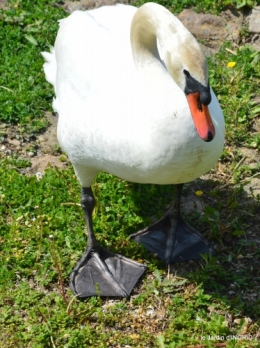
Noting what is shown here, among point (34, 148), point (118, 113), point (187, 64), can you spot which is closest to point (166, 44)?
point (187, 64)

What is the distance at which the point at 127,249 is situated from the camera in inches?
185

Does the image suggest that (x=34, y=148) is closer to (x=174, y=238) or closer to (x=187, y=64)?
(x=174, y=238)

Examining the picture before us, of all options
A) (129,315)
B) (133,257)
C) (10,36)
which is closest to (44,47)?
(10,36)

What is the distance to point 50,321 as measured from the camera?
4.06 metres

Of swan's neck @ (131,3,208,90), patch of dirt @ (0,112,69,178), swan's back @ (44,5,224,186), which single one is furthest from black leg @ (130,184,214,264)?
swan's neck @ (131,3,208,90)

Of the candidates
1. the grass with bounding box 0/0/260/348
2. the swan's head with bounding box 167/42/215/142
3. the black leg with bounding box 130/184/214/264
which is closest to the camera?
the swan's head with bounding box 167/42/215/142

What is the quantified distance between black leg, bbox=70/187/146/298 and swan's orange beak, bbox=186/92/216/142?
1.46 meters

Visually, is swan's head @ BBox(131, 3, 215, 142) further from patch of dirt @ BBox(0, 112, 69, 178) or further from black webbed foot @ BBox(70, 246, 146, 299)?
patch of dirt @ BBox(0, 112, 69, 178)

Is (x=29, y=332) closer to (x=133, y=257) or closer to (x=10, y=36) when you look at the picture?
(x=133, y=257)

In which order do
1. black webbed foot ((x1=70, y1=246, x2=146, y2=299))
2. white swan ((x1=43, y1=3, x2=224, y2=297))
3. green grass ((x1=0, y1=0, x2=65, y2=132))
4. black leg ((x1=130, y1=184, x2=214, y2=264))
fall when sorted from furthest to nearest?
green grass ((x1=0, y1=0, x2=65, y2=132)) → black leg ((x1=130, y1=184, x2=214, y2=264)) → black webbed foot ((x1=70, y1=246, x2=146, y2=299)) → white swan ((x1=43, y1=3, x2=224, y2=297))

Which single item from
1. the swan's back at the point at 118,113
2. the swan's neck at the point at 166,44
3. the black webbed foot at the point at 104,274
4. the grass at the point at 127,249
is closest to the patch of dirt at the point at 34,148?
the grass at the point at 127,249

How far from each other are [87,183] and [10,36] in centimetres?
256

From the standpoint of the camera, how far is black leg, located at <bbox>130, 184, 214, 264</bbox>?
4.64 m

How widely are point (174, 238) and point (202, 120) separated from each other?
5.47 ft
